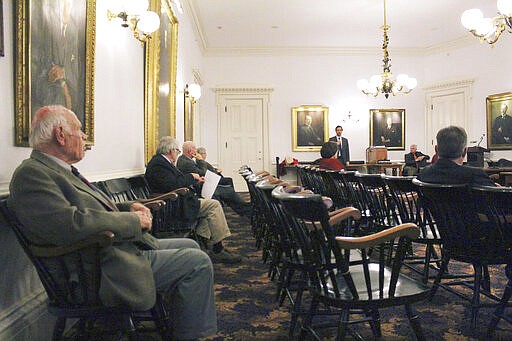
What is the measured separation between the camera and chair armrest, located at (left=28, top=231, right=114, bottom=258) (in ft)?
6.45

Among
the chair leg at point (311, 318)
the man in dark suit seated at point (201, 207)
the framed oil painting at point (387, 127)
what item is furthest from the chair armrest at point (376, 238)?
the framed oil painting at point (387, 127)

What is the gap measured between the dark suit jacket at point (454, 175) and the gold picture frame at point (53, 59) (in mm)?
2510

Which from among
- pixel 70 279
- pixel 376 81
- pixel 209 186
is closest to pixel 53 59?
pixel 70 279

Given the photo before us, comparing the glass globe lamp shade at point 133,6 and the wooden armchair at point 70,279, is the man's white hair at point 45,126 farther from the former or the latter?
the glass globe lamp shade at point 133,6

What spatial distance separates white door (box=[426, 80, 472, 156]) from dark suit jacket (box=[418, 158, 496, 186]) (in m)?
9.79

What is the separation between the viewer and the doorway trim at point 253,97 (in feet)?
43.9

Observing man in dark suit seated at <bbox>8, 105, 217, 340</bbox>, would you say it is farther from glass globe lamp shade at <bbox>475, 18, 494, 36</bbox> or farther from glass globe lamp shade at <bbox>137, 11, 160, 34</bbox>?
glass globe lamp shade at <bbox>475, 18, 494, 36</bbox>

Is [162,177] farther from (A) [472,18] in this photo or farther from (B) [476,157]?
(B) [476,157]

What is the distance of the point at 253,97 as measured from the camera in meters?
13.4

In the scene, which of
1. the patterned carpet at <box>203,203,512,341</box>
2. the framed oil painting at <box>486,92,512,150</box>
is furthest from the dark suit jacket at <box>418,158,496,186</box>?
the framed oil painting at <box>486,92,512,150</box>

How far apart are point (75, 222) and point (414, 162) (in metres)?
11.3

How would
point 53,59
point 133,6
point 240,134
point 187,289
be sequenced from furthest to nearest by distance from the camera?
point 240,134
point 133,6
point 53,59
point 187,289

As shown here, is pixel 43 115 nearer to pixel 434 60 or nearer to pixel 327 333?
pixel 327 333

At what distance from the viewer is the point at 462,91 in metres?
12.5
